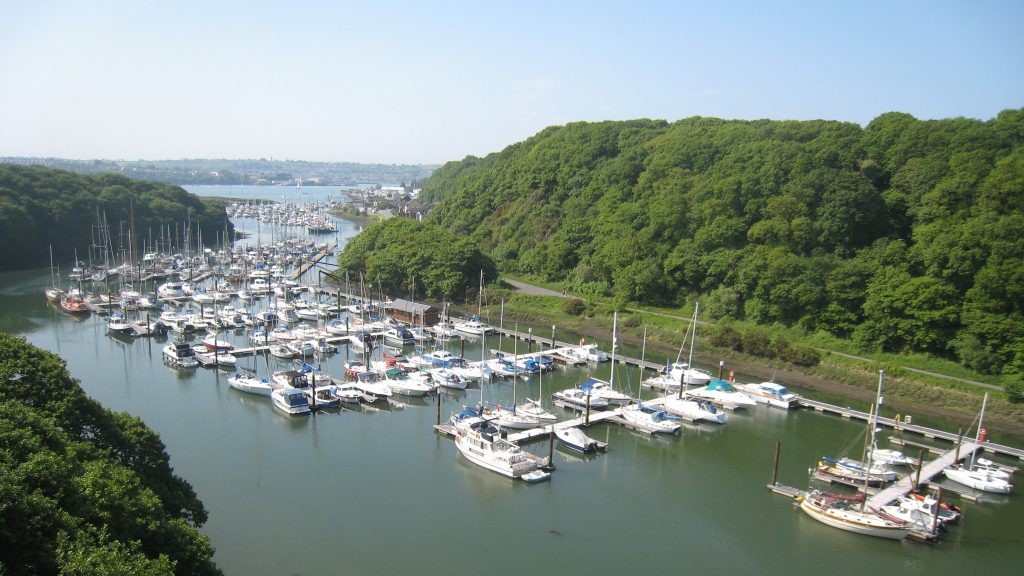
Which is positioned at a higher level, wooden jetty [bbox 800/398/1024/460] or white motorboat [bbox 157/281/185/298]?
wooden jetty [bbox 800/398/1024/460]

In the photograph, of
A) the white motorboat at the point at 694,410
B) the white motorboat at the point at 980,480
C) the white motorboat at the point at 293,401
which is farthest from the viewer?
the white motorboat at the point at 694,410

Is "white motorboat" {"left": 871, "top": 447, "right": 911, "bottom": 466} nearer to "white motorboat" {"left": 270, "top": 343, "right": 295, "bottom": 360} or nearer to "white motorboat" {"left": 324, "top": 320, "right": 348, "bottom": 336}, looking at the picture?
"white motorboat" {"left": 270, "top": 343, "right": 295, "bottom": 360}

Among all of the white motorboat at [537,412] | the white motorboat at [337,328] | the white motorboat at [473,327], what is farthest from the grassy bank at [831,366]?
the white motorboat at [537,412]

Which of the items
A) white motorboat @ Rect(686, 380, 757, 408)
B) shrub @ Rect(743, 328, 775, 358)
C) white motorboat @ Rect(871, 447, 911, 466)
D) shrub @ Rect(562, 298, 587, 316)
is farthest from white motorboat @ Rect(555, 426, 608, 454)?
shrub @ Rect(562, 298, 587, 316)

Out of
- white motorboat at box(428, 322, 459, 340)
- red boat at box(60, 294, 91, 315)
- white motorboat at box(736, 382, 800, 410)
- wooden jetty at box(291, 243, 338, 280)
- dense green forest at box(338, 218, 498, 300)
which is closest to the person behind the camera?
white motorboat at box(736, 382, 800, 410)

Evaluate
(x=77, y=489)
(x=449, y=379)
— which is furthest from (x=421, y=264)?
(x=77, y=489)

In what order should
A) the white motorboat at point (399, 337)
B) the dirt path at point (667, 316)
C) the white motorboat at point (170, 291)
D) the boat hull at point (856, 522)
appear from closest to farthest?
the boat hull at point (856, 522) → the dirt path at point (667, 316) → the white motorboat at point (399, 337) → the white motorboat at point (170, 291)

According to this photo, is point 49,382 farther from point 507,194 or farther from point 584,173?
point 507,194

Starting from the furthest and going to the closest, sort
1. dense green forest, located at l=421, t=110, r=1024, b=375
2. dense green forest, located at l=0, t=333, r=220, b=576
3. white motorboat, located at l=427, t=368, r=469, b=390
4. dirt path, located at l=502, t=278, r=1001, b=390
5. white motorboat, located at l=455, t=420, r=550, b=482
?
1. dense green forest, located at l=421, t=110, r=1024, b=375
2. white motorboat, located at l=427, t=368, r=469, b=390
3. dirt path, located at l=502, t=278, r=1001, b=390
4. white motorboat, located at l=455, t=420, r=550, b=482
5. dense green forest, located at l=0, t=333, r=220, b=576

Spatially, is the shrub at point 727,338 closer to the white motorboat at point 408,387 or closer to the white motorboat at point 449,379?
the white motorboat at point 449,379
